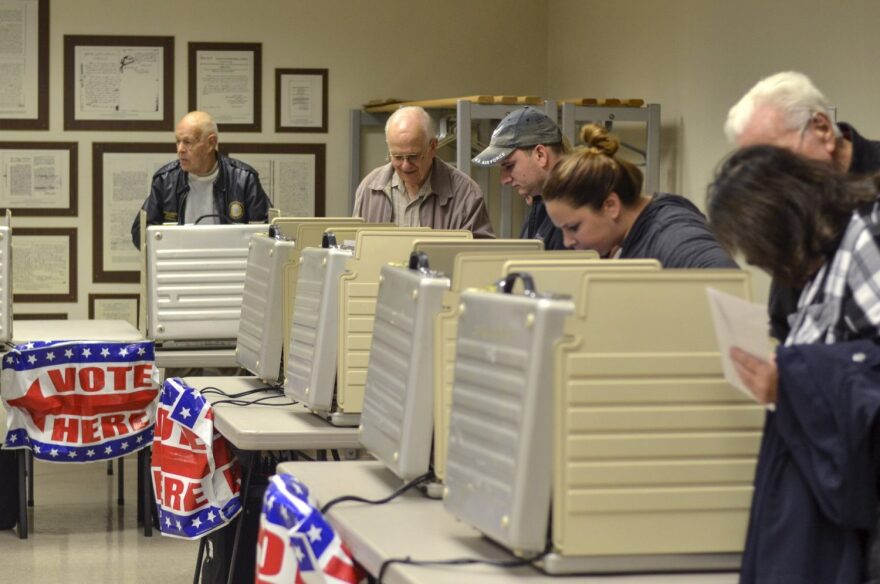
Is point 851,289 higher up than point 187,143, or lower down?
lower down

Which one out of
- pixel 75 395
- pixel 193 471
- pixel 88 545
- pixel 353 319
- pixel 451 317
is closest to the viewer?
pixel 451 317

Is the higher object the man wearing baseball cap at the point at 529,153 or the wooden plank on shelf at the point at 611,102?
the wooden plank on shelf at the point at 611,102

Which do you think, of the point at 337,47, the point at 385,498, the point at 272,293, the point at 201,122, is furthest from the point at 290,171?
the point at 385,498

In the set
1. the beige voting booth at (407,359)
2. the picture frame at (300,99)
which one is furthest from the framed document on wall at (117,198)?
the beige voting booth at (407,359)

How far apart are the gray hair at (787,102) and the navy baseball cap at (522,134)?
1.65 meters

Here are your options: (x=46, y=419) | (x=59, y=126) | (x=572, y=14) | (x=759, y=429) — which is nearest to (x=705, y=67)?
(x=572, y=14)

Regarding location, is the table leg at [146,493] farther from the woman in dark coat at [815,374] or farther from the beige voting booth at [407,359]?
the woman in dark coat at [815,374]

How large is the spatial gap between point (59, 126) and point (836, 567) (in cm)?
586

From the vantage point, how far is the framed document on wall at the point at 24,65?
22.2 feet

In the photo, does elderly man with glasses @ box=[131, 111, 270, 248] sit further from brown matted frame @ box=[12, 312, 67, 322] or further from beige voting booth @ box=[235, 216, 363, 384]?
beige voting booth @ box=[235, 216, 363, 384]

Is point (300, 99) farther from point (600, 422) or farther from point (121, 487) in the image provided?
point (600, 422)

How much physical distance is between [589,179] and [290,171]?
4694 mm

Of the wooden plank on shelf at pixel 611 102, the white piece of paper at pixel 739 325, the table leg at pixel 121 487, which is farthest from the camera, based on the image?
the wooden plank on shelf at pixel 611 102

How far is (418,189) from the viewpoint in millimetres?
4453
